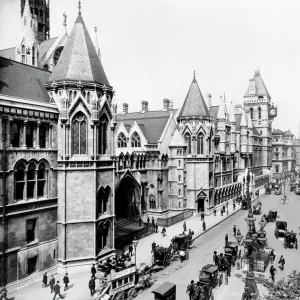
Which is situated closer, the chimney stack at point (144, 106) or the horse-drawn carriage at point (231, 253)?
the horse-drawn carriage at point (231, 253)

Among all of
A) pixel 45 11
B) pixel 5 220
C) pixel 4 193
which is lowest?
pixel 5 220

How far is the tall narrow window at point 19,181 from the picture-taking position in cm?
2220

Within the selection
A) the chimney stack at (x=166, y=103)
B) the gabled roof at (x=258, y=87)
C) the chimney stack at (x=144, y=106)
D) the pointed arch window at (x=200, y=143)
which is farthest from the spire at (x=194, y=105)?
the gabled roof at (x=258, y=87)

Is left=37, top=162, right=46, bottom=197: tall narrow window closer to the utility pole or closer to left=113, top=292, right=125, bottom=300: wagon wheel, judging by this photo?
the utility pole

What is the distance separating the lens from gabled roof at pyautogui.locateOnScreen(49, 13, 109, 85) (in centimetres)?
2514

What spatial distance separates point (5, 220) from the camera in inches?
821

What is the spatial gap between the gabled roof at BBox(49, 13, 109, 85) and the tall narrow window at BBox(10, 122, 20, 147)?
5.47 metres

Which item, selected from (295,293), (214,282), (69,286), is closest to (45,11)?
(69,286)

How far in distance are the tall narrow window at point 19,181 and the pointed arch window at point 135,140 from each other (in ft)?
84.0

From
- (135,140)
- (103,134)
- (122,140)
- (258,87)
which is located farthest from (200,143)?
(258,87)

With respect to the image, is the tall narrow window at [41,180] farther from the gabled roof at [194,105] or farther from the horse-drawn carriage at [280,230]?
the gabled roof at [194,105]

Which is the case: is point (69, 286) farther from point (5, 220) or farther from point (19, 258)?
point (5, 220)

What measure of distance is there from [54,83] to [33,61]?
40.7 ft

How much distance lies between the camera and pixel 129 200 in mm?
42094
